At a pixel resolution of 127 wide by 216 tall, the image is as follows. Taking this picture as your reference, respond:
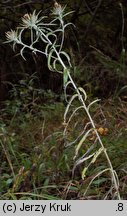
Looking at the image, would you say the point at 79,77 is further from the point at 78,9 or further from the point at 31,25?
the point at 31,25

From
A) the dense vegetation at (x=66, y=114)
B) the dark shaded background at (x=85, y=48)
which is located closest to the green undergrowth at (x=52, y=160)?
the dense vegetation at (x=66, y=114)

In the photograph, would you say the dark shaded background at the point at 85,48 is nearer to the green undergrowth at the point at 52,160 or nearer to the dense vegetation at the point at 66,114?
the dense vegetation at the point at 66,114

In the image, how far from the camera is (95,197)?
2689 millimetres

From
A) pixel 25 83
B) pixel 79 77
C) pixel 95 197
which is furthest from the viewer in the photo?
pixel 25 83

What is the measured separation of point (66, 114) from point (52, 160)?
50 centimetres

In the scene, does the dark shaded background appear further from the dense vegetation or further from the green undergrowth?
the green undergrowth

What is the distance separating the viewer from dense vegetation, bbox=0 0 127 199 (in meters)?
2.80

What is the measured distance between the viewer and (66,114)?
3451mm

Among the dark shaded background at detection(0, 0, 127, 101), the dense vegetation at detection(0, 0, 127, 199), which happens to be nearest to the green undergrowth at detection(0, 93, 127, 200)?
the dense vegetation at detection(0, 0, 127, 199)

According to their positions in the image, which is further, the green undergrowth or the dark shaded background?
the dark shaded background

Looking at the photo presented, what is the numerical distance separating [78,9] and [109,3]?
461 mm

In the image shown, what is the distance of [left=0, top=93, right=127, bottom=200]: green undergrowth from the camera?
275 centimetres

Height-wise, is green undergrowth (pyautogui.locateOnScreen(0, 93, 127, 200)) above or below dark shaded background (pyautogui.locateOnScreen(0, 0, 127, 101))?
below
